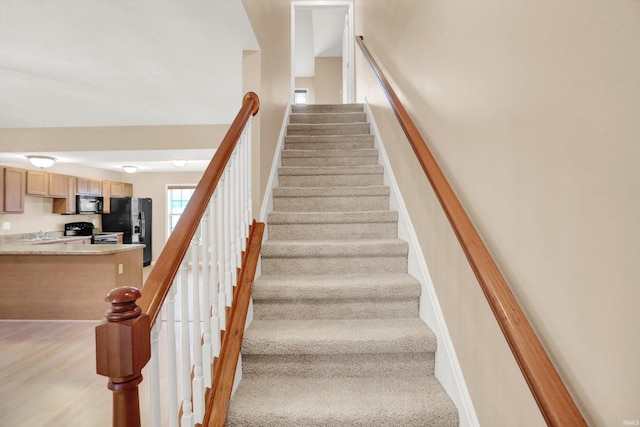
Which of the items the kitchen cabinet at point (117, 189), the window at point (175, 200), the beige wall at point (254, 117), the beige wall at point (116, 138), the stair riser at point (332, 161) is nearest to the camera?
the beige wall at point (254, 117)

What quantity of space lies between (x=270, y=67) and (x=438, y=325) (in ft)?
7.42

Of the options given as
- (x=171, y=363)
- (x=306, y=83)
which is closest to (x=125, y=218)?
(x=306, y=83)

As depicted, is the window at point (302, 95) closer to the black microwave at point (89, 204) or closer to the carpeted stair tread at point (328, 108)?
the carpeted stair tread at point (328, 108)

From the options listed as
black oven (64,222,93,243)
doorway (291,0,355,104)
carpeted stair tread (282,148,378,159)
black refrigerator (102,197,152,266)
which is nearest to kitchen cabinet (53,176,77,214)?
black oven (64,222,93,243)

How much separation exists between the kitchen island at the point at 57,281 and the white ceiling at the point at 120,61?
5.52 feet

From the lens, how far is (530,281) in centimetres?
92

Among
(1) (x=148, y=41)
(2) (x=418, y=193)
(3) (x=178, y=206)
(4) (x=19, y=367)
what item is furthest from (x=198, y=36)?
(3) (x=178, y=206)

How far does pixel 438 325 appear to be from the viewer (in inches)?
60.8

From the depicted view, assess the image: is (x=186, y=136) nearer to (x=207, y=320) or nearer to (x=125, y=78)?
(x=125, y=78)

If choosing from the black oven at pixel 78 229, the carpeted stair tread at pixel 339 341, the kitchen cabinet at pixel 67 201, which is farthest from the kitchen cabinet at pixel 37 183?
the carpeted stair tread at pixel 339 341

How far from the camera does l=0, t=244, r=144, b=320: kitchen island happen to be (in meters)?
4.00

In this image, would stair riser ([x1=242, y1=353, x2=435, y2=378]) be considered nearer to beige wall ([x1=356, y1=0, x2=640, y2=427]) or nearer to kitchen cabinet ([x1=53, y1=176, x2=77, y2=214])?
beige wall ([x1=356, y1=0, x2=640, y2=427])

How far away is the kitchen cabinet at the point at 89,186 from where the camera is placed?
6.70 metres

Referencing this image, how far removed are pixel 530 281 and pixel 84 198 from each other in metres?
8.01
